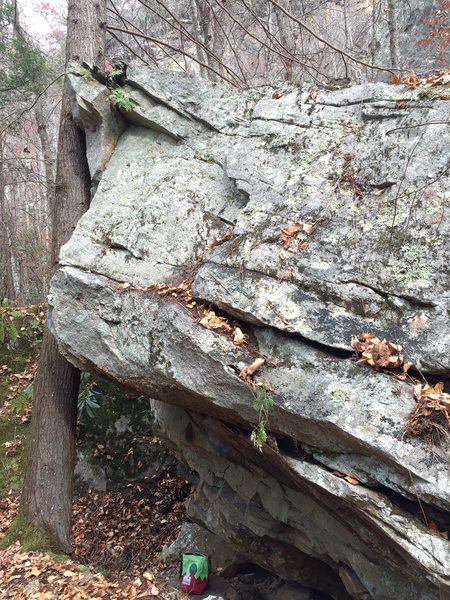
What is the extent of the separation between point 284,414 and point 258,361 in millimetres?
418

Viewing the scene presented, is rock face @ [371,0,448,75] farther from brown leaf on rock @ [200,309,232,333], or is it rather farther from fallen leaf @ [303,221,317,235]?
brown leaf on rock @ [200,309,232,333]

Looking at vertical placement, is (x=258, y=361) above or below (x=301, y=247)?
below

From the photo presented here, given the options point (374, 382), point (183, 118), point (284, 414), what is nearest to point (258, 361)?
point (284, 414)

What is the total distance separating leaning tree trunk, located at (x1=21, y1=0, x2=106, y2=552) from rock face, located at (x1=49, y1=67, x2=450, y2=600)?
725 millimetres

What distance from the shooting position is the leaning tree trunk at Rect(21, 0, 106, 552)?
5512mm

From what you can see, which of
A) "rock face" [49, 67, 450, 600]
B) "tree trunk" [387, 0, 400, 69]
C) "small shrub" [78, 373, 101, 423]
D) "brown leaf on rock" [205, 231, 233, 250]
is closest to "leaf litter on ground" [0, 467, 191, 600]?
"small shrub" [78, 373, 101, 423]

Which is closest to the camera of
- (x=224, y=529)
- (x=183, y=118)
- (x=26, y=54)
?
(x=183, y=118)

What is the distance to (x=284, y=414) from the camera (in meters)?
3.59

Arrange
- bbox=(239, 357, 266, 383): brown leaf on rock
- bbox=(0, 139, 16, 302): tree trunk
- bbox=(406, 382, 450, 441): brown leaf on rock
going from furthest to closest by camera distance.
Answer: bbox=(0, 139, 16, 302): tree trunk, bbox=(239, 357, 266, 383): brown leaf on rock, bbox=(406, 382, 450, 441): brown leaf on rock

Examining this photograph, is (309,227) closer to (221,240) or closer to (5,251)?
(221,240)

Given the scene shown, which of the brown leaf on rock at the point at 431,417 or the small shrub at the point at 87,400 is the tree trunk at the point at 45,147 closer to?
the small shrub at the point at 87,400

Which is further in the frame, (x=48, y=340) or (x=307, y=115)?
(x=48, y=340)

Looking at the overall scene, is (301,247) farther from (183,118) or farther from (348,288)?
(183,118)

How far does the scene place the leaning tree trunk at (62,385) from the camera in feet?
18.1
